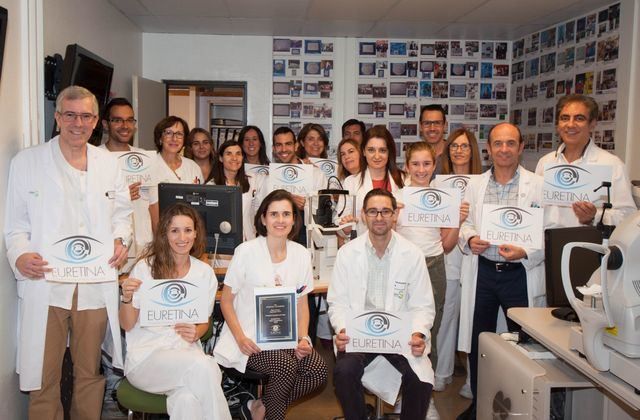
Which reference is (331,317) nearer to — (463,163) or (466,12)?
(463,163)

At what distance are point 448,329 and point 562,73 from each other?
3.17 meters

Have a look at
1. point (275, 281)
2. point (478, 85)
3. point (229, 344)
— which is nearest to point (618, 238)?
point (275, 281)

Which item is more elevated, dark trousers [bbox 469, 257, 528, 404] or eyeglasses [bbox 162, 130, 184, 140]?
eyeglasses [bbox 162, 130, 184, 140]

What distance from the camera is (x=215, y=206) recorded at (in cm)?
308

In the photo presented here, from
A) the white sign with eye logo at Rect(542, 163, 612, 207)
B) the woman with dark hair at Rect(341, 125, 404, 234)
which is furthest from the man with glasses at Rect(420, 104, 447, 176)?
the white sign with eye logo at Rect(542, 163, 612, 207)

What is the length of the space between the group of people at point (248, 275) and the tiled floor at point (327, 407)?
0.35 meters

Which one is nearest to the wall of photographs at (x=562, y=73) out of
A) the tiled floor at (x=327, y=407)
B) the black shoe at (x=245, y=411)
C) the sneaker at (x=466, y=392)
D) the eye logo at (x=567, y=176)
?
the eye logo at (x=567, y=176)

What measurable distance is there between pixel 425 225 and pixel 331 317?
0.81 metres

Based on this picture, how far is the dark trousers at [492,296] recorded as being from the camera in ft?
10.4

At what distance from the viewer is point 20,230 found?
2.70 meters

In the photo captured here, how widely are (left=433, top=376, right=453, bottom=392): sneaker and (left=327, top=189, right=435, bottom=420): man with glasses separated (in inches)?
43.0

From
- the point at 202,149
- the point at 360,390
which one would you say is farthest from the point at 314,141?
the point at 360,390

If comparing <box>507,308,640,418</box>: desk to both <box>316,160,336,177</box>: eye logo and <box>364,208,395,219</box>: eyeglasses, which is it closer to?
<box>364,208,395,219</box>: eyeglasses

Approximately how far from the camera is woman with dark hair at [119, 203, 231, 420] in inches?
101
